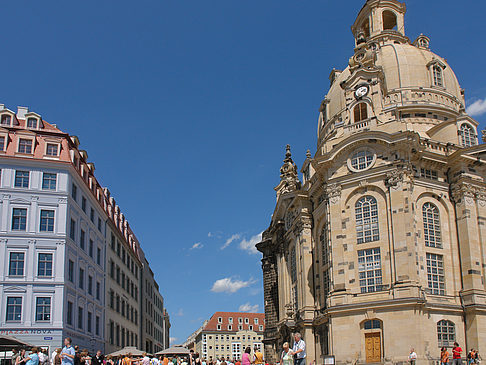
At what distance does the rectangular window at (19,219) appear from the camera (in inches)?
1730

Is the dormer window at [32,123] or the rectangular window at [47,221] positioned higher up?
the dormer window at [32,123]

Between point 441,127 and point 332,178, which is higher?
point 441,127

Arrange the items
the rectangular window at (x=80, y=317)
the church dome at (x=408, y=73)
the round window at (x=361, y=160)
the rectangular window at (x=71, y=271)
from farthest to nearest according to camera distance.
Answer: the church dome at (x=408, y=73), the rectangular window at (x=80, y=317), the round window at (x=361, y=160), the rectangular window at (x=71, y=271)

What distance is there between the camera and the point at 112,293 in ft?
205

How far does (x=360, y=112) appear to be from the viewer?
52.1 meters

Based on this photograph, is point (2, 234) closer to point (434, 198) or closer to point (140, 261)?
point (434, 198)

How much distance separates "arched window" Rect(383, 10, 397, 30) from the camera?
2969 inches

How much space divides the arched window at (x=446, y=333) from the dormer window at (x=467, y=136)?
1801cm

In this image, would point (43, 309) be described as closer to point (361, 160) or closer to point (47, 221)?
point (47, 221)

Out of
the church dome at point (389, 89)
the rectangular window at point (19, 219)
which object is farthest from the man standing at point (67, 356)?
the church dome at point (389, 89)

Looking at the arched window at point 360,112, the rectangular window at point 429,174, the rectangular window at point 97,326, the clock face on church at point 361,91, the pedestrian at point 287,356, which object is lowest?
the pedestrian at point 287,356

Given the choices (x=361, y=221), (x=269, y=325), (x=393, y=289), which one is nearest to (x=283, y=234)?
(x=269, y=325)

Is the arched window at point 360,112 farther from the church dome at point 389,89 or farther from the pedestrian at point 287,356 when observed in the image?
the pedestrian at point 287,356

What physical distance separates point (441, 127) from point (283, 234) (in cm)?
2102
